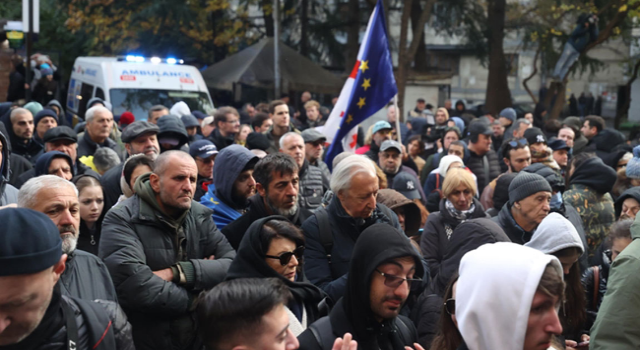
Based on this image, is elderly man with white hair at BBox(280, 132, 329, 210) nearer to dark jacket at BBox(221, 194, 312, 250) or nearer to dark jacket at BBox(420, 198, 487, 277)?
dark jacket at BBox(420, 198, 487, 277)

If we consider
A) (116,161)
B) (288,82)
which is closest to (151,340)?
(116,161)

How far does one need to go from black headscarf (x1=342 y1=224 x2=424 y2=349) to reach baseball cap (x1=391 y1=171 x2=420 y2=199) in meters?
4.06

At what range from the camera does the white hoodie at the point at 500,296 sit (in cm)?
235

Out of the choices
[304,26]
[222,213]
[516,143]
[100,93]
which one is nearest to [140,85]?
[100,93]

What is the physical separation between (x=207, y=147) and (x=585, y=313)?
3459 mm

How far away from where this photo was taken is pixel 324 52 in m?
25.4

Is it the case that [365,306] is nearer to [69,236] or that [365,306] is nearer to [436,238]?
[69,236]

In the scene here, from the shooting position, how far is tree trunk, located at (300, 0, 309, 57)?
79.1ft

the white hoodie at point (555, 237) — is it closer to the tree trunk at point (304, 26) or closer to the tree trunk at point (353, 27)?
the tree trunk at point (353, 27)

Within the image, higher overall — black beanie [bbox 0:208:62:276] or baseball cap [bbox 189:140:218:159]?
black beanie [bbox 0:208:62:276]

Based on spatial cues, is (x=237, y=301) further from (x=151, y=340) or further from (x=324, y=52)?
(x=324, y=52)

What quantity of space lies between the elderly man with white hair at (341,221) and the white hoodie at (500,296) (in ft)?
5.70

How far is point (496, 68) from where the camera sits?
22.0 metres

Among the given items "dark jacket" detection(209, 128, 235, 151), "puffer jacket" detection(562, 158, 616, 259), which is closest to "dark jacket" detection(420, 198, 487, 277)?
"puffer jacket" detection(562, 158, 616, 259)
